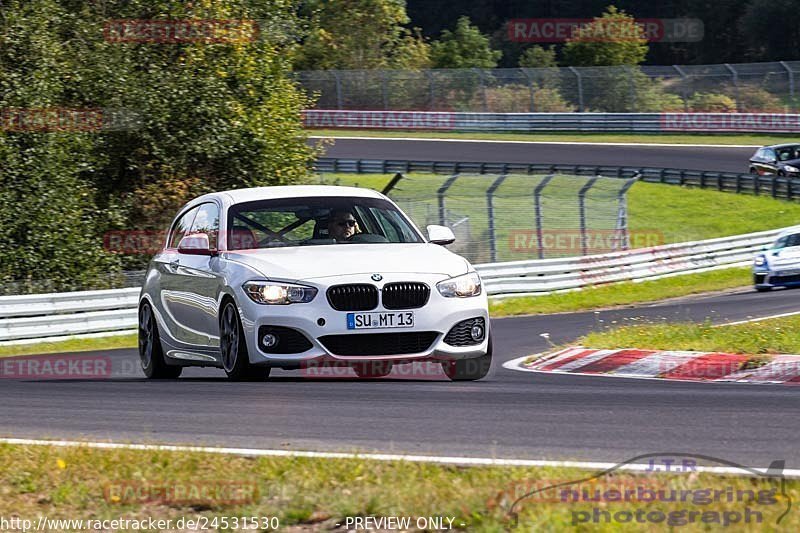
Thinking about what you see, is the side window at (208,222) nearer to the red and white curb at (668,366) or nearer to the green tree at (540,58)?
the red and white curb at (668,366)

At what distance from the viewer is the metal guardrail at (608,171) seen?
43188 millimetres

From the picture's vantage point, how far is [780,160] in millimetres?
44125

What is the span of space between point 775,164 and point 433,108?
21944 millimetres

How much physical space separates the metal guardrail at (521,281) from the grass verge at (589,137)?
23.9 meters

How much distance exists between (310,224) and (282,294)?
1328mm

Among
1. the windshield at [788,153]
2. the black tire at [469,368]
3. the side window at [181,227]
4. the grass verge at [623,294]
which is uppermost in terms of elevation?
the side window at [181,227]

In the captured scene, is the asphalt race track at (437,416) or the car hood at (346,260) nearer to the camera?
the asphalt race track at (437,416)

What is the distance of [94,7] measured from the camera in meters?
32.5

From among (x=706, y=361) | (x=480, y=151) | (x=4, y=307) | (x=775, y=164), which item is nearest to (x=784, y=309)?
(x=706, y=361)

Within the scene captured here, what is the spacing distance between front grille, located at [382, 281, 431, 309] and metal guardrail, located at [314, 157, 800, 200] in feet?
105

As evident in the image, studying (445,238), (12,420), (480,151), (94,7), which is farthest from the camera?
(480,151)

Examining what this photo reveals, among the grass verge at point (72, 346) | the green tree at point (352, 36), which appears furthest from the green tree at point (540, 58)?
the grass verge at point (72, 346)

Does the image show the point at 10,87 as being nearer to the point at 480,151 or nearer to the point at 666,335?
the point at 666,335

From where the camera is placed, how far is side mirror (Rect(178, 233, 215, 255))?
400 inches
